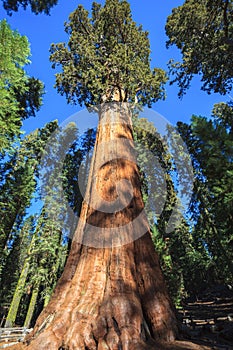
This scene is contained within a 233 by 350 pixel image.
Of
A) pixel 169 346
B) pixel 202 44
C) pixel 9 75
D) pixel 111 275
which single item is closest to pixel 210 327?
pixel 169 346

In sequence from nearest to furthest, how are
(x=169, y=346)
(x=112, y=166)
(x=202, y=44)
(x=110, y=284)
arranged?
1. (x=169, y=346)
2. (x=110, y=284)
3. (x=112, y=166)
4. (x=202, y=44)

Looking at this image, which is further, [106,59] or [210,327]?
[106,59]

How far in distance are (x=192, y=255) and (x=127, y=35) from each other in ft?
79.6

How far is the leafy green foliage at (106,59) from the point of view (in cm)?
834

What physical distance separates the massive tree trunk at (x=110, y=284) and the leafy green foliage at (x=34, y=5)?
21.7 feet

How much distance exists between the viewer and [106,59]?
29.1 feet

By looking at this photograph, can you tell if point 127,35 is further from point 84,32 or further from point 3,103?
point 3,103

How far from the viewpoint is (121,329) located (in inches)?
93.4

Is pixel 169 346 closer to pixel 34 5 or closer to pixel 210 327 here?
pixel 210 327

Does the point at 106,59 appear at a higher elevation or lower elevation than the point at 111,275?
higher

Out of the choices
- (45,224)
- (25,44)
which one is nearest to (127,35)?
(25,44)

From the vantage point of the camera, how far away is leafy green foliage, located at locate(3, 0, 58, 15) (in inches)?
284

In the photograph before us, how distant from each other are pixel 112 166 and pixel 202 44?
1087 cm

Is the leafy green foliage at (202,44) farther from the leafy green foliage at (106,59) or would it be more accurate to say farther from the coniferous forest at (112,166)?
the leafy green foliage at (106,59)
